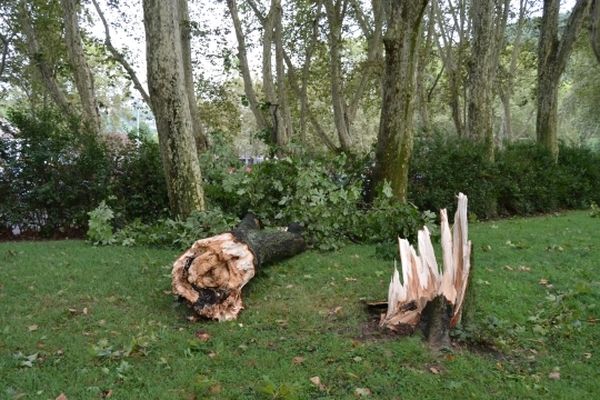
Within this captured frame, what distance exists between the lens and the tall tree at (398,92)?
342 inches

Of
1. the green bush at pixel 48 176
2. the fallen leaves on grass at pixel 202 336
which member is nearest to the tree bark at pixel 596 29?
the green bush at pixel 48 176

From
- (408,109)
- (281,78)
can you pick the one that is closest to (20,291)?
(408,109)

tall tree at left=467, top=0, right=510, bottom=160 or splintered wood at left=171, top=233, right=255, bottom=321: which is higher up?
tall tree at left=467, top=0, right=510, bottom=160

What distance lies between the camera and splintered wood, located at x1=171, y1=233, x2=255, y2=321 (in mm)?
4902

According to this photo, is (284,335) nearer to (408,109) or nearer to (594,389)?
(594,389)

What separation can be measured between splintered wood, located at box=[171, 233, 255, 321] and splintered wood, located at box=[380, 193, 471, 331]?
145 cm

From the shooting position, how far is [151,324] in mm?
4723

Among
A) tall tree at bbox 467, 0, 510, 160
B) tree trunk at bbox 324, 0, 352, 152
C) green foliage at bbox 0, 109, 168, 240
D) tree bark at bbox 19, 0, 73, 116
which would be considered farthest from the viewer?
tree trunk at bbox 324, 0, 352, 152

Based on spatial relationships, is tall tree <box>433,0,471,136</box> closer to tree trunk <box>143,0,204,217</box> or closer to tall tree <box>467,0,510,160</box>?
tall tree <box>467,0,510,160</box>

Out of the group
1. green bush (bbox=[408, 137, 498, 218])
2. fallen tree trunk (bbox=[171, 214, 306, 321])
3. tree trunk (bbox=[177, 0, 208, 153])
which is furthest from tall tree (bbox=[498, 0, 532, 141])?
fallen tree trunk (bbox=[171, 214, 306, 321])

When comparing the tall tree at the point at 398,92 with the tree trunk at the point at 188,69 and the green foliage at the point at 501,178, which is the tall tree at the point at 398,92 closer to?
the green foliage at the point at 501,178

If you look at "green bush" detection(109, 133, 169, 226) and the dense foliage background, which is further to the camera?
"green bush" detection(109, 133, 169, 226)

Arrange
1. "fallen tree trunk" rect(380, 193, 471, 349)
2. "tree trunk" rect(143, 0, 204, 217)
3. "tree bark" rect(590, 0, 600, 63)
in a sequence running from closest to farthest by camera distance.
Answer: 1. "fallen tree trunk" rect(380, 193, 471, 349)
2. "tree trunk" rect(143, 0, 204, 217)
3. "tree bark" rect(590, 0, 600, 63)

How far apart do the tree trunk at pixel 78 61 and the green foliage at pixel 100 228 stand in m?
4.66
